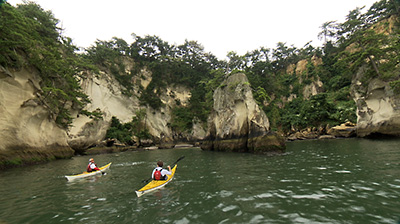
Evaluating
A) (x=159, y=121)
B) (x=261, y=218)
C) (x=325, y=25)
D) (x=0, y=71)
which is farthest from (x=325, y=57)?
(x=0, y=71)

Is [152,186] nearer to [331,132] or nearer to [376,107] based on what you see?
[376,107]

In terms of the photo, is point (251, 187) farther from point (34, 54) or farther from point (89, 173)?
point (34, 54)

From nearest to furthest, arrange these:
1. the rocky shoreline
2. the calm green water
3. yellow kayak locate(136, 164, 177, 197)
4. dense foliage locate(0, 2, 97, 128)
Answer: the calm green water < yellow kayak locate(136, 164, 177, 197) < dense foliage locate(0, 2, 97, 128) < the rocky shoreline

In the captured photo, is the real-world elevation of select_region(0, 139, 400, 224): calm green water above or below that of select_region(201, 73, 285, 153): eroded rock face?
below

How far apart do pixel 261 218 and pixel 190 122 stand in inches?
1651

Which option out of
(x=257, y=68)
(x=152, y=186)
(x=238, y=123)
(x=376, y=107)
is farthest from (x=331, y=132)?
(x=152, y=186)

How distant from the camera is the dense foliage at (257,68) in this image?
2430 cm

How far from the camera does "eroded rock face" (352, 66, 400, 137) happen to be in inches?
886

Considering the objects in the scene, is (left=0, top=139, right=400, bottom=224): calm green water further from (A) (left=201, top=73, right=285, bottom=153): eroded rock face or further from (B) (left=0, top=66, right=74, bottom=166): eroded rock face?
(A) (left=201, top=73, right=285, bottom=153): eroded rock face

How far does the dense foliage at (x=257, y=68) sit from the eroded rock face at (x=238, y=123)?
12.0 ft

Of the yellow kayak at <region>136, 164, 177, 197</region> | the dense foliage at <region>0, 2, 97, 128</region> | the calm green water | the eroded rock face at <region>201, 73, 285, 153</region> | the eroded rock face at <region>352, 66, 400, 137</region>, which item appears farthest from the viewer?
the eroded rock face at <region>352, 66, 400, 137</region>

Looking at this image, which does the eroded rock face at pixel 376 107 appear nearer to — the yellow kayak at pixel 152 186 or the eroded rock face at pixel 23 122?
the yellow kayak at pixel 152 186

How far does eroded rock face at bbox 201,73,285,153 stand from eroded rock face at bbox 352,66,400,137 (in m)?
15.8

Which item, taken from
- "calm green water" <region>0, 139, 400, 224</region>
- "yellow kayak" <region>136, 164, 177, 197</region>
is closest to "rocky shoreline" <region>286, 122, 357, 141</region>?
"calm green water" <region>0, 139, 400, 224</region>
